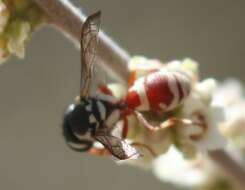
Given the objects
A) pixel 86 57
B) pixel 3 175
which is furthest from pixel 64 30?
pixel 3 175

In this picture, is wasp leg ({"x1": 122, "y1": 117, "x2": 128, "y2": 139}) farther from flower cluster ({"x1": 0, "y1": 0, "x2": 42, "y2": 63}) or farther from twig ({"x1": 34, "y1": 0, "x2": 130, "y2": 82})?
flower cluster ({"x1": 0, "y1": 0, "x2": 42, "y2": 63})

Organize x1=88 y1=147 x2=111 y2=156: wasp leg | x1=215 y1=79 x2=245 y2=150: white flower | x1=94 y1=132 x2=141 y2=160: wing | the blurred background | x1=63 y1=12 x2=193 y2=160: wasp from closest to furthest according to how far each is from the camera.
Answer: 1. x1=94 y1=132 x2=141 y2=160: wing
2. x1=63 y1=12 x2=193 y2=160: wasp
3. x1=88 y1=147 x2=111 y2=156: wasp leg
4. x1=215 y1=79 x2=245 y2=150: white flower
5. the blurred background

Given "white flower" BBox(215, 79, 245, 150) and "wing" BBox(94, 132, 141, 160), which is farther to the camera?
"white flower" BBox(215, 79, 245, 150)

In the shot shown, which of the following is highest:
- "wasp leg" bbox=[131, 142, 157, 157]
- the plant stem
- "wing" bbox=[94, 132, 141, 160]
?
the plant stem

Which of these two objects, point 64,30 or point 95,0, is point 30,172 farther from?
point 64,30

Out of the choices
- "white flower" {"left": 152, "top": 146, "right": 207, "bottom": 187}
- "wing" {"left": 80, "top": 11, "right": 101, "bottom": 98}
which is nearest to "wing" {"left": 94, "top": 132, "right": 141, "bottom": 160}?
"wing" {"left": 80, "top": 11, "right": 101, "bottom": 98}

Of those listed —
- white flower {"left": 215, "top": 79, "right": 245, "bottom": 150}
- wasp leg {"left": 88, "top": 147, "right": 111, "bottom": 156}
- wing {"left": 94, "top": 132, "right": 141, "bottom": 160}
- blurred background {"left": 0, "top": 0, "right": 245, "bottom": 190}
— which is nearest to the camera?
wing {"left": 94, "top": 132, "right": 141, "bottom": 160}

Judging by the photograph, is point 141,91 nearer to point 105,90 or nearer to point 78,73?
point 105,90

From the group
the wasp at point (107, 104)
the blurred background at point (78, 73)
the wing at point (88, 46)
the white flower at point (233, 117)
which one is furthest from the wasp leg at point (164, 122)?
the blurred background at point (78, 73)
